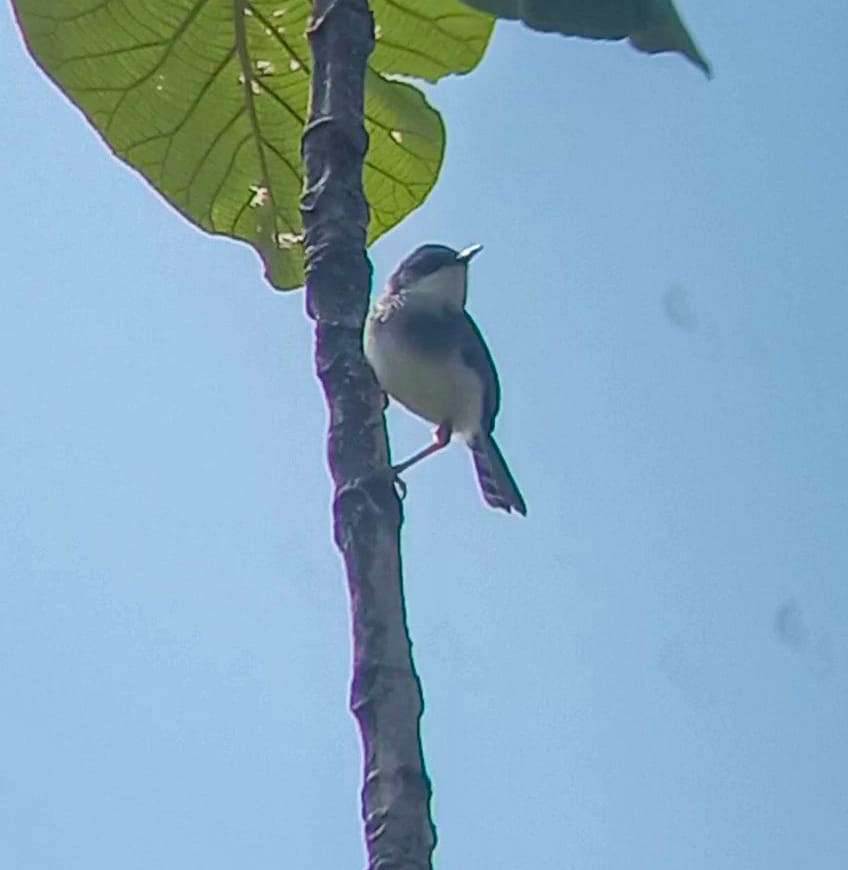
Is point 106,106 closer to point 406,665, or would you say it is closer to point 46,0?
point 46,0

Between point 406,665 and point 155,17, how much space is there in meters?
1.48

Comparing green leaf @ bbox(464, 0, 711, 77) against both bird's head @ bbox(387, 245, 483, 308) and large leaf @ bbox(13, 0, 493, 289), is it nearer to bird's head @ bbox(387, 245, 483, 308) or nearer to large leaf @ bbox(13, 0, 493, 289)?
large leaf @ bbox(13, 0, 493, 289)

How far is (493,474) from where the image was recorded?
4.27 metres

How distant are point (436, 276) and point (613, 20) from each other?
2.85 meters

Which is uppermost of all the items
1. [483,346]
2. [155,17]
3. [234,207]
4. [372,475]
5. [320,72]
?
[483,346]

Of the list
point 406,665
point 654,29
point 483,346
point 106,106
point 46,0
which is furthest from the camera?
point 483,346

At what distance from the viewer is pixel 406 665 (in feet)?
4.96

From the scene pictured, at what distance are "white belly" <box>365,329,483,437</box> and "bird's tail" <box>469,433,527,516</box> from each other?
0.05m

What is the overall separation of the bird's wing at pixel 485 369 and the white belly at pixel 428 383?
3 cm

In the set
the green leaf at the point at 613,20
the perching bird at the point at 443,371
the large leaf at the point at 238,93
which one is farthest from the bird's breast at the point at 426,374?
the green leaf at the point at 613,20

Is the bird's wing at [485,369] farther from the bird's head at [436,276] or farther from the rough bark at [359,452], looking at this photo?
the rough bark at [359,452]

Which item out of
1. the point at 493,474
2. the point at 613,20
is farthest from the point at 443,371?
the point at 613,20

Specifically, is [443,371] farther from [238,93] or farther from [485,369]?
[238,93]

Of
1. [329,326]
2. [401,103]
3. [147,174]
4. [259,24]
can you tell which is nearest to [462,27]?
[401,103]
